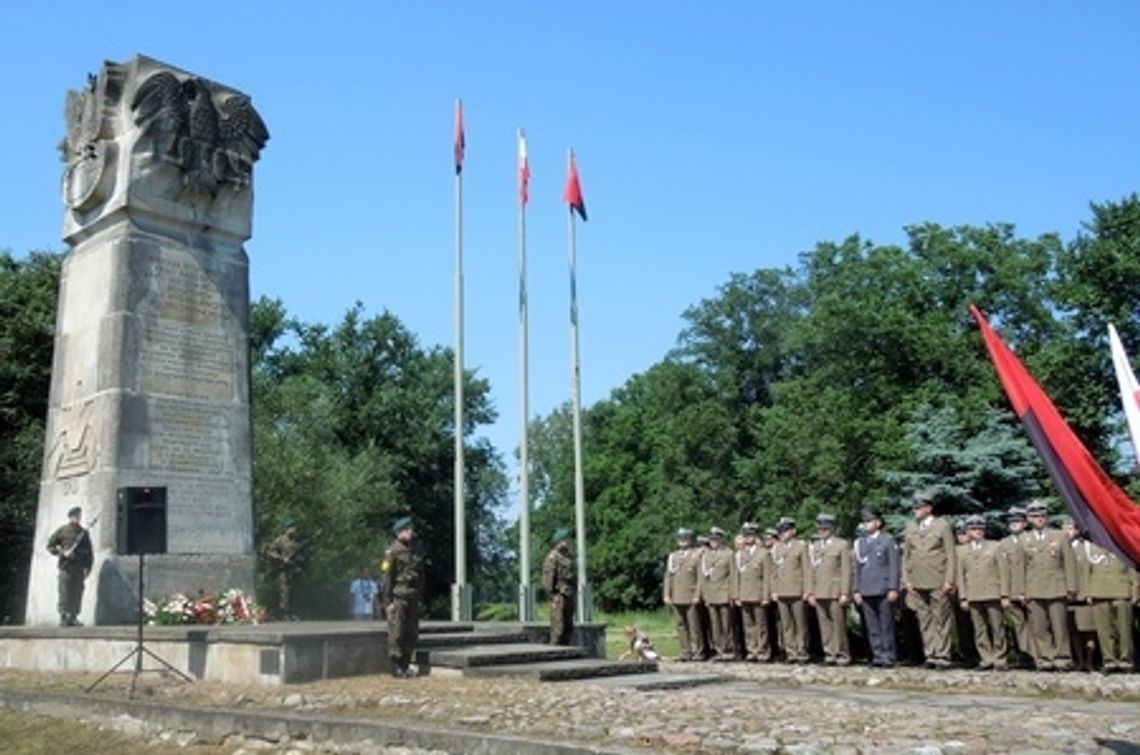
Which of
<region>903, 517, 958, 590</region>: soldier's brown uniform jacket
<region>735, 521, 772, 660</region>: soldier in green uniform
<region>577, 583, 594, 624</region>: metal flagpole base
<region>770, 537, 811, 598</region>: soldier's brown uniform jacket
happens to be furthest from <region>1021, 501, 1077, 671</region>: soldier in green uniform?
<region>577, 583, 594, 624</region>: metal flagpole base

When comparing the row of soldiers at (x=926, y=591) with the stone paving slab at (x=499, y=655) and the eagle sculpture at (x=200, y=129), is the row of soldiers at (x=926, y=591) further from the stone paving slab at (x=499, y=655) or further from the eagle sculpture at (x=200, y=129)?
the eagle sculpture at (x=200, y=129)

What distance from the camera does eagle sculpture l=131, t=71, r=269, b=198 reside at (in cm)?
1411

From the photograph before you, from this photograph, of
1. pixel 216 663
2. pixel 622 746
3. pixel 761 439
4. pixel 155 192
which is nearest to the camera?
pixel 622 746

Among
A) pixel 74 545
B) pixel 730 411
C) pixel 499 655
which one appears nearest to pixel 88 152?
pixel 74 545

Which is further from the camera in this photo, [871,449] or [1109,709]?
[871,449]

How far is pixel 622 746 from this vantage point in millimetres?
6719

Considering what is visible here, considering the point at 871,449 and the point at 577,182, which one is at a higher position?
the point at 577,182

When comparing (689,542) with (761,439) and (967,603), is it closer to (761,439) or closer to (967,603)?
(967,603)

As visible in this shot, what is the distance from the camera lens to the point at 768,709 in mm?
8484

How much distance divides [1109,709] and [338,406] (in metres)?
40.6

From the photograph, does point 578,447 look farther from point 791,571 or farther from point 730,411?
point 730,411

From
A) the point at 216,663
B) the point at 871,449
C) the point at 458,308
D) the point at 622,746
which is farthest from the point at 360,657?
the point at 871,449

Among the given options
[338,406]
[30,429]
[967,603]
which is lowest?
[967,603]

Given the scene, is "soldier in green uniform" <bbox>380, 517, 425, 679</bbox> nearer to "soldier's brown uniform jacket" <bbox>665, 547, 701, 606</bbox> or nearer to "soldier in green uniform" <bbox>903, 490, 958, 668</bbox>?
"soldier's brown uniform jacket" <bbox>665, 547, 701, 606</bbox>
